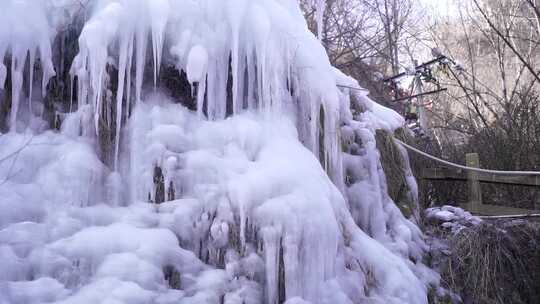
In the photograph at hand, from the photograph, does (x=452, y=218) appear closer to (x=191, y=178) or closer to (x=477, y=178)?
(x=477, y=178)

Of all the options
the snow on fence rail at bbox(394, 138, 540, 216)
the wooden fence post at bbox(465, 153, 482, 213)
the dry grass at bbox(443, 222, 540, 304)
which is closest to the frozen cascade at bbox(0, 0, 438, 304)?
the dry grass at bbox(443, 222, 540, 304)

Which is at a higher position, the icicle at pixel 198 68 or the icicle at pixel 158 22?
the icicle at pixel 158 22

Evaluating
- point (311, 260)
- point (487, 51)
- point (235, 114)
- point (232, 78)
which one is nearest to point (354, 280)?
→ point (311, 260)

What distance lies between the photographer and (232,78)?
3133 mm

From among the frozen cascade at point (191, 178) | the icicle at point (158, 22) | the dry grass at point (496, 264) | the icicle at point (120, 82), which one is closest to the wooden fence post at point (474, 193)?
the dry grass at point (496, 264)

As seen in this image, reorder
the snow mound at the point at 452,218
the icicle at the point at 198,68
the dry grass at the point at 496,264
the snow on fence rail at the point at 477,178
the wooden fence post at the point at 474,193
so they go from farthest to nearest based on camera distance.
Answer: the wooden fence post at the point at 474,193 < the snow on fence rail at the point at 477,178 < the snow mound at the point at 452,218 < the dry grass at the point at 496,264 < the icicle at the point at 198,68

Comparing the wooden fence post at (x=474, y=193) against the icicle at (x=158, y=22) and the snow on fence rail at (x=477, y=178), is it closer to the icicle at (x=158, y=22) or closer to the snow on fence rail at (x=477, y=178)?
the snow on fence rail at (x=477, y=178)

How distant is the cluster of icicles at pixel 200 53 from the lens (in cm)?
284

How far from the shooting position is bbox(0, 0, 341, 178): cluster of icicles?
284 centimetres

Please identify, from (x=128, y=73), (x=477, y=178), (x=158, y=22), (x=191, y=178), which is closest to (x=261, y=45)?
(x=158, y=22)

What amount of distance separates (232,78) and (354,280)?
1.34 m

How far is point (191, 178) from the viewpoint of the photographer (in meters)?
2.77

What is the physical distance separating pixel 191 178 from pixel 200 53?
2.30ft

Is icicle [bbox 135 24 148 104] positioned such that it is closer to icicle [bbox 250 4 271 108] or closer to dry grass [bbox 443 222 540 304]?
icicle [bbox 250 4 271 108]
